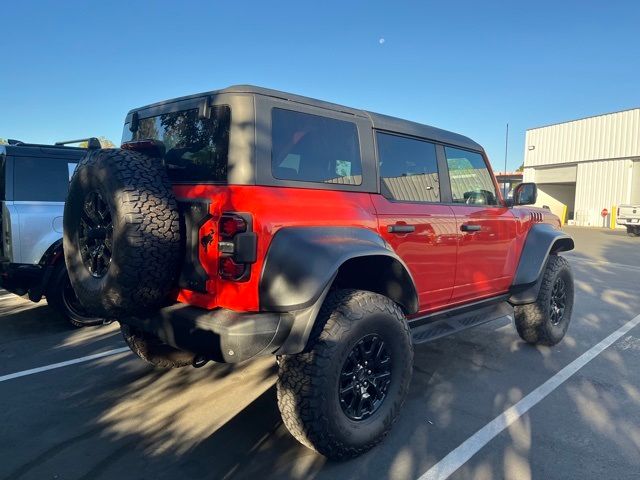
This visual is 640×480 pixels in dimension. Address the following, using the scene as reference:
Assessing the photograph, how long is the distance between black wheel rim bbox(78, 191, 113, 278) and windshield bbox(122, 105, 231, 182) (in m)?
0.46

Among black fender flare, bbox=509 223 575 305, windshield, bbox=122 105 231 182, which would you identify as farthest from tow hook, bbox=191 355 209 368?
black fender flare, bbox=509 223 575 305

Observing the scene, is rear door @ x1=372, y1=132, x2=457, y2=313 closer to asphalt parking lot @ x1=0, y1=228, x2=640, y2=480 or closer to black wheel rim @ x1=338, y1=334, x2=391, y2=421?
black wheel rim @ x1=338, y1=334, x2=391, y2=421

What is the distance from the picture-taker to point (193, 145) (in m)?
2.87

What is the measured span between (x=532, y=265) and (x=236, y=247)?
326 centimetres

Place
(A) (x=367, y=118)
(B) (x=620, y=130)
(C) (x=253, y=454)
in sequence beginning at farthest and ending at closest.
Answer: (B) (x=620, y=130) → (A) (x=367, y=118) → (C) (x=253, y=454)

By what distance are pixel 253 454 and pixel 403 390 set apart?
101 cm

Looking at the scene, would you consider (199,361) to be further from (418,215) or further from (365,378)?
(418,215)

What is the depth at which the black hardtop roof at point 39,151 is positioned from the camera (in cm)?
516

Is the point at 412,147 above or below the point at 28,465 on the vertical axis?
above

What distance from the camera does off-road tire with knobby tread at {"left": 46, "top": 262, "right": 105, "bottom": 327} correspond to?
509 centimetres

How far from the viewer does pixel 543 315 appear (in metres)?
4.59

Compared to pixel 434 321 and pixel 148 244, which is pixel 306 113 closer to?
pixel 148 244

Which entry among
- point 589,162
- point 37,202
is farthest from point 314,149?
point 589,162

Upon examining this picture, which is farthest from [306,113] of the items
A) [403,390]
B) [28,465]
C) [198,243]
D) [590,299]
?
[590,299]
